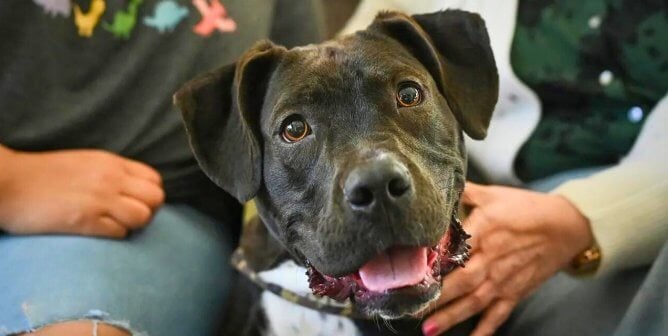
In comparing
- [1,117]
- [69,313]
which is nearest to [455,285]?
[69,313]

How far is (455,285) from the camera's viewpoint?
1.44 m

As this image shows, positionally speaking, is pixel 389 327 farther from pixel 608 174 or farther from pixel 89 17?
pixel 89 17

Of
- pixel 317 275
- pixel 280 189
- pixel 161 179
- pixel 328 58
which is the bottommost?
pixel 161 179

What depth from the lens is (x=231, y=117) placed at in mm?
1413

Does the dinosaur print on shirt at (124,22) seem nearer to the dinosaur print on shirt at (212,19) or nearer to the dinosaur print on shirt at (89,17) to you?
the dinosaur print on shirt at (89,17)

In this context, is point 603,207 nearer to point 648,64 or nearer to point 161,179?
point 648,64

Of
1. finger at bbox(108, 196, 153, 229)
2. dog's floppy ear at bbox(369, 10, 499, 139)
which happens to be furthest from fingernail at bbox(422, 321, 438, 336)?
finger at bbox(108, 196, 153, 229)

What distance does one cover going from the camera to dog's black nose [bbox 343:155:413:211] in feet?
3.69

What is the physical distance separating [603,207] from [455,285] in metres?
0.38

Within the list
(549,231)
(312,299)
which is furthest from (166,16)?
(549,231)

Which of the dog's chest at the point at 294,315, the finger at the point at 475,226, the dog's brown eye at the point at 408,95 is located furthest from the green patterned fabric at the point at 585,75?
the dog's chest at the point at 294,315

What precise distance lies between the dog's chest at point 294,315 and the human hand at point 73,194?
0.29 metres

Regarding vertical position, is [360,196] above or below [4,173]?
above

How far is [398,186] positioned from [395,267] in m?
0.15
